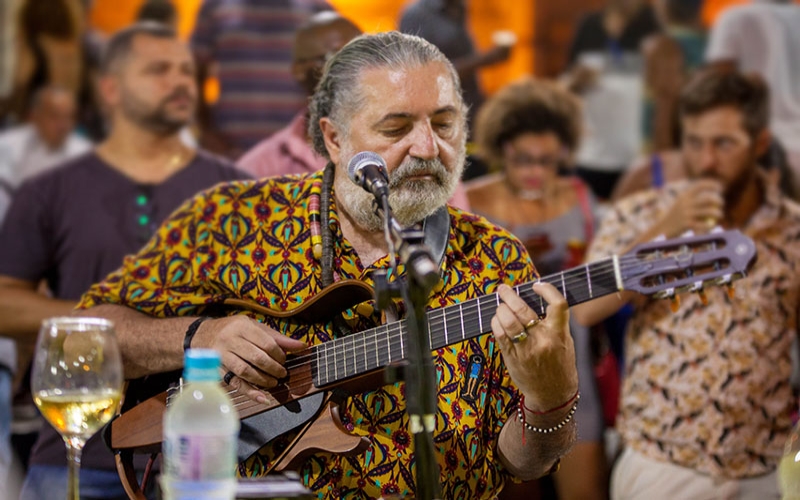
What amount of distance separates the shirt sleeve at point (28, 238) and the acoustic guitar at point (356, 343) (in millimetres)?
1353

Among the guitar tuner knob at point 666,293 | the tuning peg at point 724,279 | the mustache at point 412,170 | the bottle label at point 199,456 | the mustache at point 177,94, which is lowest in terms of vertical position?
the bottle label at point 199,456

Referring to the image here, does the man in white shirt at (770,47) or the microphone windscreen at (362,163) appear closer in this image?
the microphone windscreen at (362,163)

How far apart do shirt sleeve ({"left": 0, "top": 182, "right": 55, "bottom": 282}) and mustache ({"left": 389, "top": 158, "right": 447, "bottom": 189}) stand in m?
1.83

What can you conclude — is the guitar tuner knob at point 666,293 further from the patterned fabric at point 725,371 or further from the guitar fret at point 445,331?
the patterned fabric at point 725,371

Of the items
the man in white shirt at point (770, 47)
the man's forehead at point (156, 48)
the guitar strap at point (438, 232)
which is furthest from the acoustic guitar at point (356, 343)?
the man in white shirt at point (770, 47)

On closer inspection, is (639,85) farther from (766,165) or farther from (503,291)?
(503,291)

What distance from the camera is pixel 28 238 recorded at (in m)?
4.12

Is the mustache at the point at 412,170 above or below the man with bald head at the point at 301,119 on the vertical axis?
below

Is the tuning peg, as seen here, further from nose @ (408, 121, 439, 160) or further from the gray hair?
the gray hair

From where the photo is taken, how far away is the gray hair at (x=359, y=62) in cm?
295

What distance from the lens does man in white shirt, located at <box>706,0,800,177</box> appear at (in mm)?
6277

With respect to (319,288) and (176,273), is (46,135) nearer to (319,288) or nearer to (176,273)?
(176,273)

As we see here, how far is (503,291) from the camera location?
2.51m

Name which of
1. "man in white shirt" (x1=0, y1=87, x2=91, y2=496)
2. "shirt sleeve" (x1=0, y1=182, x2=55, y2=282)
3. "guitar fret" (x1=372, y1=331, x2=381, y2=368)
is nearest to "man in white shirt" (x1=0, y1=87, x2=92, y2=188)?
"man in white shirt" (x1=0, y1=87, x2=91, y2=496)
